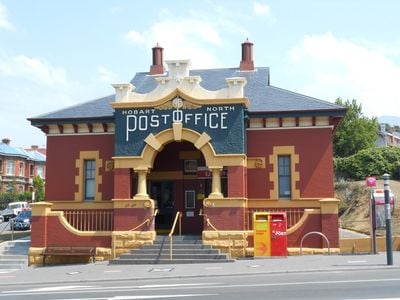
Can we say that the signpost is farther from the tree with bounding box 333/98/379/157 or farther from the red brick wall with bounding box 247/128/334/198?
the tree with bounding box 333/98/379/157

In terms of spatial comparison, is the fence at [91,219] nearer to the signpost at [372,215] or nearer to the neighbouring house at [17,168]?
the signpost at [372,215]

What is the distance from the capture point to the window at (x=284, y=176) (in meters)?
21.5

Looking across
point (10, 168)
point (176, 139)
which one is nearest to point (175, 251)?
point (176, 139)

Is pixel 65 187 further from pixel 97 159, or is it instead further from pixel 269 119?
pixel 269 119

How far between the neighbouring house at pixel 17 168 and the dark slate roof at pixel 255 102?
1902 inches

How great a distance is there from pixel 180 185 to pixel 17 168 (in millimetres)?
53969

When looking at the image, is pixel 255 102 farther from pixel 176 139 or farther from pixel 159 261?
pixel 159 261

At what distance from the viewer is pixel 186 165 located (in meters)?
23.2

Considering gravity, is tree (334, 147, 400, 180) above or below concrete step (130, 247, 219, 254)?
above

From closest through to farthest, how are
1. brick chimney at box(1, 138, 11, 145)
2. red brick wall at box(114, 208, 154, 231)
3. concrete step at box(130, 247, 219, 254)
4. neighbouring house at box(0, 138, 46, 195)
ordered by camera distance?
1. concrete step at box(130, 247, 219, 254)
2. red brick wall at box(114, 208, 154, 231)
3. neighbouring house at box(0, 138, 46, 195)
4. brick chimney at box(1, 138, 11, 145)

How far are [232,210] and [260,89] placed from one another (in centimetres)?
652

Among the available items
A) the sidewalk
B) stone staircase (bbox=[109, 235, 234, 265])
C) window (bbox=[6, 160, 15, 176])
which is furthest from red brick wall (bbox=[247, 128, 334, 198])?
window (bbox=[6, 160, 15, 176])

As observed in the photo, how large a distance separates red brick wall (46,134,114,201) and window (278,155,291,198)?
23.1 feet

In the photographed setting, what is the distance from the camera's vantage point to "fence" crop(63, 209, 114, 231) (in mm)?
21266
